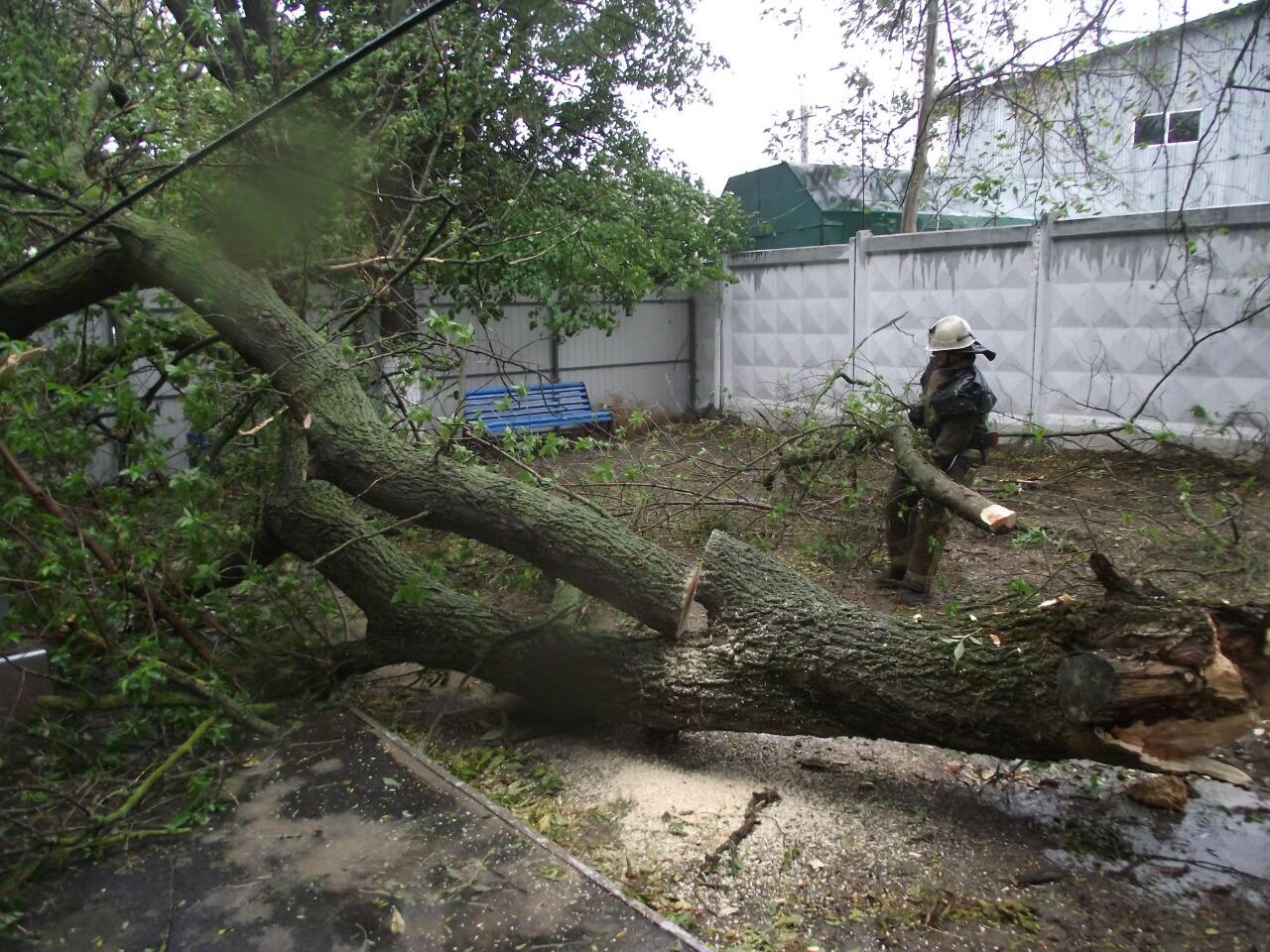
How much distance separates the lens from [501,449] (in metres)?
4.57

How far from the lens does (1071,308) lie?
9.45 metres

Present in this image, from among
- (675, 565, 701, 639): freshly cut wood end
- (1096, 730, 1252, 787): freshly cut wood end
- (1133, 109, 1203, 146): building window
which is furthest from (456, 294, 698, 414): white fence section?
(1096, 730, 1252, 787): freshly cut wood end

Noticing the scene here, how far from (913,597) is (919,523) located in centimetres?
43

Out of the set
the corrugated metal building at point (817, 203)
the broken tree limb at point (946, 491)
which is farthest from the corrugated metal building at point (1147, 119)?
the broken tree limb at point (946, 491)

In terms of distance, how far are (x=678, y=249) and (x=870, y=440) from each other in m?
6.68

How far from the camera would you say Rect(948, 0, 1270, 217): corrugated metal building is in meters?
6.53

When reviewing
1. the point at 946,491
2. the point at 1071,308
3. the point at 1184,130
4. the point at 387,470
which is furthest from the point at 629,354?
the point at 387,470

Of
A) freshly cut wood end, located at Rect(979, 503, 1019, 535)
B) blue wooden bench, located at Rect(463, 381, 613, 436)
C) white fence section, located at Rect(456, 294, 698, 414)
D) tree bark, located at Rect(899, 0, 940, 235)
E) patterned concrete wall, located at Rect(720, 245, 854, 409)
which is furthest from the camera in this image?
white fence section, located at Rect(456, 294, 698, 414)

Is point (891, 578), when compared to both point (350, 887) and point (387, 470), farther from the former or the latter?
point (350, 887)

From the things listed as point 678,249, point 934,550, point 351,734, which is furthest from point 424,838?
point 678,249

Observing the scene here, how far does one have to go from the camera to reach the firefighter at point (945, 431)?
5438 mm

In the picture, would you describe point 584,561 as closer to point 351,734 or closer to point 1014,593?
point 351,734

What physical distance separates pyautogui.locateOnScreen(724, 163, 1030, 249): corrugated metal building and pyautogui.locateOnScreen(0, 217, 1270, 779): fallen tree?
9.43 meters

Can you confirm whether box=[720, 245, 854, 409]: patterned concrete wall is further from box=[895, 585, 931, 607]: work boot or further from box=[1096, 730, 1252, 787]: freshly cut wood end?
box=[1096, 730, 1252, 787]: freshly cut wood end
